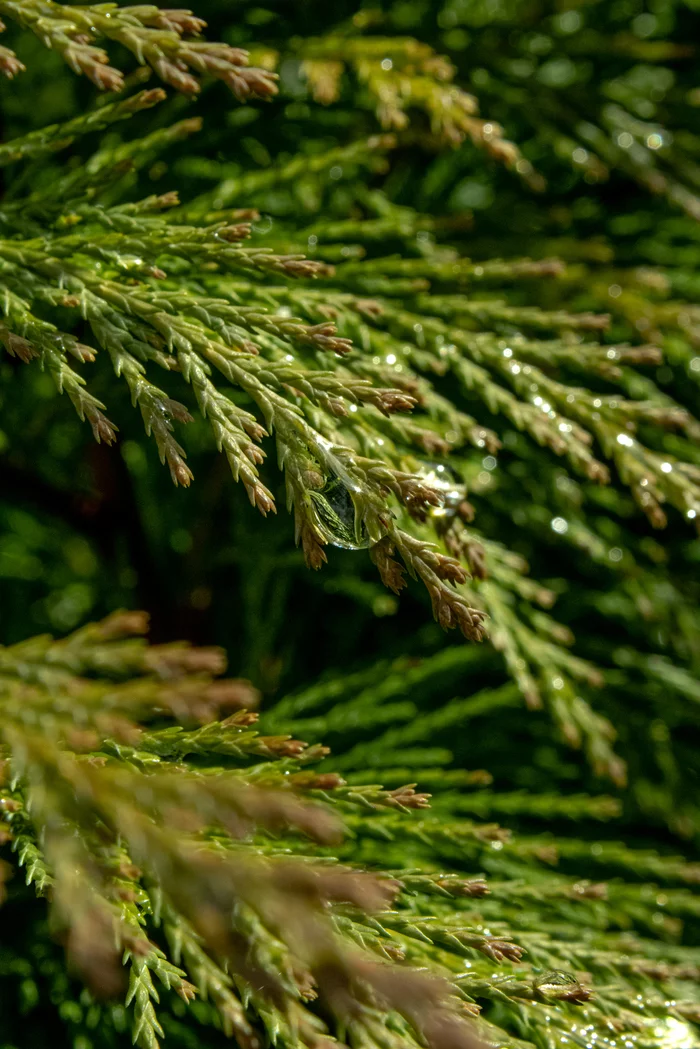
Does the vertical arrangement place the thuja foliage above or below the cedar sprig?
below

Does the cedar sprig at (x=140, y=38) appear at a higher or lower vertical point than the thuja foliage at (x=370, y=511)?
higher

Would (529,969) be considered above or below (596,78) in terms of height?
below

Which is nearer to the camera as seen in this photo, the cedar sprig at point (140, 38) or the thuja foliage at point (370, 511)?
the thuja foliage at point (370, 511)

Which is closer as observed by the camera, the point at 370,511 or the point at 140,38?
the point at 370,511

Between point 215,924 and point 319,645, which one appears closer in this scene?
point 215,924

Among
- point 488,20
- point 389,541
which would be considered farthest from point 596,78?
point 389,541

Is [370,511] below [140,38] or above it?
below

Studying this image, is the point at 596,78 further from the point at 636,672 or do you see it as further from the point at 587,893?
the point at 587,893

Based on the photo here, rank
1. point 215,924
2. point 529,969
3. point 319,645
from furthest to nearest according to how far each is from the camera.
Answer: point 319,645
point 529,969
point 215,924
